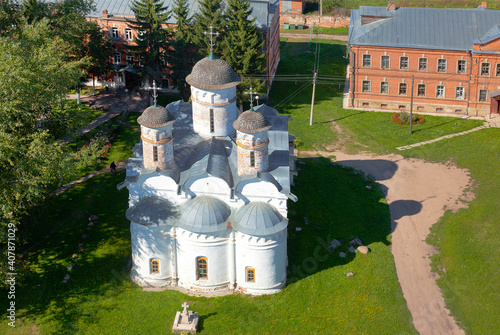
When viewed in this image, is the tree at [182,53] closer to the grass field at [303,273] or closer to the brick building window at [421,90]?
the grass field at [303,273]

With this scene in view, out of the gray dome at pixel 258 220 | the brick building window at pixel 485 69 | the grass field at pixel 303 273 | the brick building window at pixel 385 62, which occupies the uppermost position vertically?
the brick building window at pixel 385 62

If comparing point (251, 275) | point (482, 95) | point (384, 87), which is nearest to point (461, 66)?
point (482, 95)

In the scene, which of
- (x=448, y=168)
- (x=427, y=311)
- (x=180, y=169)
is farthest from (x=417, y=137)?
(x=180, y=169)

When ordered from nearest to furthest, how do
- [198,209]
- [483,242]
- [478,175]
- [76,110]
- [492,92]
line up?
[198,209] → [483,242] → [76,110] → [478,175] → [492,92]

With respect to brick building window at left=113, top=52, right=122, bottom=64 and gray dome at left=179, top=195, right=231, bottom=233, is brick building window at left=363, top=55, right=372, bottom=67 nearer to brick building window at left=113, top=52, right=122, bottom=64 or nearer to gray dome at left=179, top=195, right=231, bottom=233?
brick building window at left=113, top=52, right=122, bottom=64

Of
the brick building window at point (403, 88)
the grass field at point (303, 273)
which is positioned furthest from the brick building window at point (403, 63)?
the grass field at point (303, 273)

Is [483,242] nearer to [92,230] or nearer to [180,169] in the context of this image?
[180,169]
